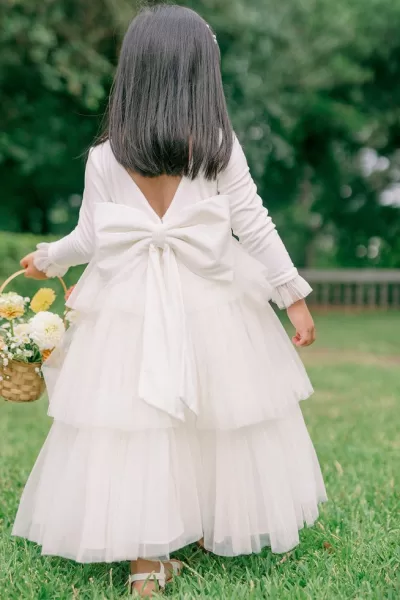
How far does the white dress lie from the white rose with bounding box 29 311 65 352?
0.10 meters

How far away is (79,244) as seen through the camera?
262 cm

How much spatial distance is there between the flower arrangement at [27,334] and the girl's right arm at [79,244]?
0.42 feet

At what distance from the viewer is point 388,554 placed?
8.66 ft

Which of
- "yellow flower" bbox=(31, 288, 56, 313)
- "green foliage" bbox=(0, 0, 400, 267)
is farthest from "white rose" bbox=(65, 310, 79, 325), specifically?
"green foliage" bbox=(0, 0, 400, 267)

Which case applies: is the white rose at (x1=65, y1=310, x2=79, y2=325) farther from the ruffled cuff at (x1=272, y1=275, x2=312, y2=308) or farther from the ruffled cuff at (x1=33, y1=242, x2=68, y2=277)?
the ruffled cuff at (x1=272, y1=275, x2=312, y2=308)

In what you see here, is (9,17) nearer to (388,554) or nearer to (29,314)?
(29,314)

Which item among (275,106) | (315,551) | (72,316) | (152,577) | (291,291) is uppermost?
(291,291)

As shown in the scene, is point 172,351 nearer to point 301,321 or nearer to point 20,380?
point 301,321

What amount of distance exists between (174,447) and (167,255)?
1.89ft

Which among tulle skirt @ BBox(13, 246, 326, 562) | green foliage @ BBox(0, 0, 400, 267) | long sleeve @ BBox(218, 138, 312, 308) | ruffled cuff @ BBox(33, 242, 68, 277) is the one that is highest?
long sleeve @ BBox(218, 138, 312, 308)

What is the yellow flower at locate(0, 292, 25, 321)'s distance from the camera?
271 cm

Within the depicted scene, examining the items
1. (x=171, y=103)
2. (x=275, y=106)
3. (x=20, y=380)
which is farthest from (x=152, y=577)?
(x=275, y=106)

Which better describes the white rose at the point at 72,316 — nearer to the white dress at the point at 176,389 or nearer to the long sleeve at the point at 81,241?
the white dress at the point at 176,389

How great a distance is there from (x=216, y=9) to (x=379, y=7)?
6941mm
